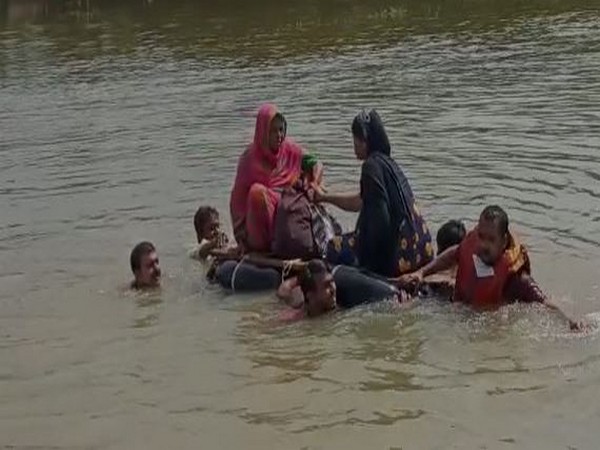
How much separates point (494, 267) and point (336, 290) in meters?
1.23

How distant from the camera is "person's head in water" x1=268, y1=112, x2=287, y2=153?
9.80 metres

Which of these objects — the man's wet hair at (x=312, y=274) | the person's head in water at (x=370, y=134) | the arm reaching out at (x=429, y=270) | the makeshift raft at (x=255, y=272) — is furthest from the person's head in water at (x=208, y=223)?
the arm reaching out at (x=429, y=270)

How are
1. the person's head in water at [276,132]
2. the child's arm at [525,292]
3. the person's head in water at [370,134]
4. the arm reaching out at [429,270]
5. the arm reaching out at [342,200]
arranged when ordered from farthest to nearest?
the person's head in water at [276,132], the arm reaching out at [342,200], the person's head in water at [370,134], the arm reaching out at [429,270], the child's arm at [525,292]

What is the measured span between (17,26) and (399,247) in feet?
93.2

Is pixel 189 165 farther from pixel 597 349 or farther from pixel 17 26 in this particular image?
pixel 17 26

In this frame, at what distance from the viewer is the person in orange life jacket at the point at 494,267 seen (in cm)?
810

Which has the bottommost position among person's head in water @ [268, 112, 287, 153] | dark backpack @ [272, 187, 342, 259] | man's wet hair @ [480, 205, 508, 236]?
dark backpack @ [272, 187, 342, 259]

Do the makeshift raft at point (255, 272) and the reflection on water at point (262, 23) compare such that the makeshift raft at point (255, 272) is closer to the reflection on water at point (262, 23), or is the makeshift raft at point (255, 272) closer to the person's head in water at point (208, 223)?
the person's head in water at point (208, 223)

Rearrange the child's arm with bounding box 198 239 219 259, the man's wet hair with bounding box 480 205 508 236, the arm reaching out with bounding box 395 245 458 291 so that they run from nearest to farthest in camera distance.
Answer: the man's wet hair with bounding box 480 205 508 236 < the arm reaching out with bounding box 395 245 458 291 < the child's arm with bounding box 198 239 219 259

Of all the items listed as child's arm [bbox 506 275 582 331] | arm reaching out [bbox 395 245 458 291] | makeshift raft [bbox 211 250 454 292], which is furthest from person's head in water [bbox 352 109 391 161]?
child's arm [bbox 506 275 582 331]

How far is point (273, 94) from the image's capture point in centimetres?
1953

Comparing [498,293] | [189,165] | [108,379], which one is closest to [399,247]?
[498,293]

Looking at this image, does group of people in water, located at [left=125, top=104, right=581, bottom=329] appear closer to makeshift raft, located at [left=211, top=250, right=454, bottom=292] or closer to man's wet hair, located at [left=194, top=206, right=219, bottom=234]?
makeshift raft, located at [left=211, top=250, right=454, bottom=292]

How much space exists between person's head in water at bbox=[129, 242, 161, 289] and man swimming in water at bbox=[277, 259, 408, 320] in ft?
5.17
